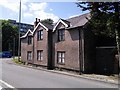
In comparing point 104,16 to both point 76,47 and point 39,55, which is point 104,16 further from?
point 39,55

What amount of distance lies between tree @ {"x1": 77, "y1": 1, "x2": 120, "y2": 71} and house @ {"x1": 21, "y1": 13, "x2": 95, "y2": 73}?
1983mm

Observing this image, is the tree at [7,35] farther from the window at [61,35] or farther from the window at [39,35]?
the window at [61,35]

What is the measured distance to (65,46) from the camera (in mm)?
26812

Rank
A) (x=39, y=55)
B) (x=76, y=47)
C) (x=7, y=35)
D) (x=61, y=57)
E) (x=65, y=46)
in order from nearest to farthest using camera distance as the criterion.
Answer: (x=76, y=47) < (x=65, y=46) < (x=61, y=57) < (x=39, y=55) < (x=7, y=35)

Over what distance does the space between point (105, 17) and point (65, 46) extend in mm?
8839

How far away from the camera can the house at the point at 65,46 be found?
80.1 feet

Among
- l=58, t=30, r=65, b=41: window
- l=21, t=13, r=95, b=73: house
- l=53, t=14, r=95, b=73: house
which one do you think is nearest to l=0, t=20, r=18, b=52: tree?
l=21, t=13, r=95, b=73: house

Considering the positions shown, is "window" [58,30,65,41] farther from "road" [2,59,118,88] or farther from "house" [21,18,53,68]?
"road" [2,59,118,88]

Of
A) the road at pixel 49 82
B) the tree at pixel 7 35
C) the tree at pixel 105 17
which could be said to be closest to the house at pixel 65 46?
the tree at pixel 105 17

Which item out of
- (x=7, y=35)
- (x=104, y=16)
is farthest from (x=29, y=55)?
(x=7, y=35)

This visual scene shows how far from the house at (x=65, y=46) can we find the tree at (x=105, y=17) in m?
1.98

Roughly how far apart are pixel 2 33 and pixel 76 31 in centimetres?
5854

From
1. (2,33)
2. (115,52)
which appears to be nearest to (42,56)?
(115,52)

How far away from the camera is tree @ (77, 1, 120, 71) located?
60.4 feet
